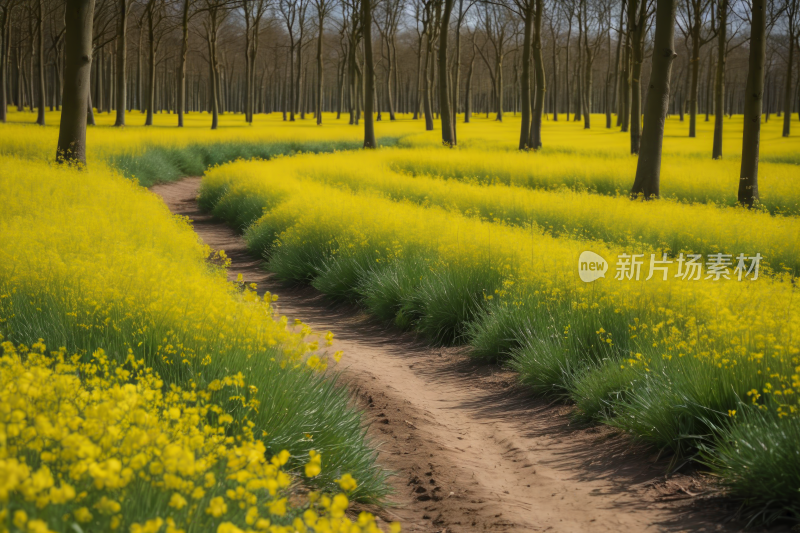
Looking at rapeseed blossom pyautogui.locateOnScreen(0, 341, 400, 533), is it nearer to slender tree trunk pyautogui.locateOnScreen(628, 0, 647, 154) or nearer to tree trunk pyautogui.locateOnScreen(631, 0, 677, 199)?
tree trunk pyautogui.locateOnScreen(631, 0, 677, 199)

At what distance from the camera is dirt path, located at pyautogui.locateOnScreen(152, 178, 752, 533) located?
13.0ft

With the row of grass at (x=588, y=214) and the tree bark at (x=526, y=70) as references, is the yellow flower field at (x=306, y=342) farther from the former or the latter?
the tree bark at (x=526, y=70)

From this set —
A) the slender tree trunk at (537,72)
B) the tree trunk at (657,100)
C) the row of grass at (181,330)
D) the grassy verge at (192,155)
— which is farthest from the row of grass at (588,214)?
the slender tree trunk at (537,72)

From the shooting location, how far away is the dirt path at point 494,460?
13.0 ft

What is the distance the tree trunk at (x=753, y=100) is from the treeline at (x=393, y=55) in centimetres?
6

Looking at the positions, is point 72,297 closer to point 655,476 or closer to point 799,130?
point 655,476

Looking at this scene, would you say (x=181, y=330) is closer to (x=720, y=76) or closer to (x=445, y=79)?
(x=445, y=79)

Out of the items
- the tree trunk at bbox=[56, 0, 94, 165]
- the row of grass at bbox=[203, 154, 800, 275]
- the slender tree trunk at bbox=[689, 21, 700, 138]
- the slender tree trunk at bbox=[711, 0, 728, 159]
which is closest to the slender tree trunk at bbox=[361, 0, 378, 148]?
the row of grass at bbox=[203, 154, 800, 275]

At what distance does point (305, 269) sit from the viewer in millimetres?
10492

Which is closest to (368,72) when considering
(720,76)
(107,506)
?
(720,76)

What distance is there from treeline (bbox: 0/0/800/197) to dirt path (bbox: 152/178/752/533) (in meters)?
10.3

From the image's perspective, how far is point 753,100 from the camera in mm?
13844

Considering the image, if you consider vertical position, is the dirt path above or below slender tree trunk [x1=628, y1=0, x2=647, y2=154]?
below

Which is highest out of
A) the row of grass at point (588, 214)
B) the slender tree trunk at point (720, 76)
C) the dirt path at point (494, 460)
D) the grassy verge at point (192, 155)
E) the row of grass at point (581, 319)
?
the slender tree trunk at point (720, 76)
